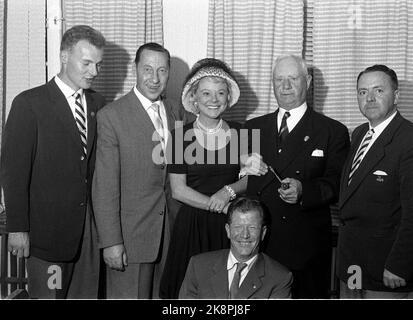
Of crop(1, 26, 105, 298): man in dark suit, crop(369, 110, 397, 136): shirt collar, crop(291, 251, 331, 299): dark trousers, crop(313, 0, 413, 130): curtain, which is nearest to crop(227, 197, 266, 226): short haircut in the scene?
crop(291, 251, 331, 299): dark trousers

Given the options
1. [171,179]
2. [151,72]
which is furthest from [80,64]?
[171,179]

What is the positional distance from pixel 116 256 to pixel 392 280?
1.34 meters

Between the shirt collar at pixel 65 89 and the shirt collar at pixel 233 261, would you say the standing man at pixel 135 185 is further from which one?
the shirt collar at pixel 233 261

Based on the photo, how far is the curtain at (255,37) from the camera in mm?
4090

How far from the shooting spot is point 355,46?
408cm

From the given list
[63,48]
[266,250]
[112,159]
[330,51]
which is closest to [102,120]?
[112,159]

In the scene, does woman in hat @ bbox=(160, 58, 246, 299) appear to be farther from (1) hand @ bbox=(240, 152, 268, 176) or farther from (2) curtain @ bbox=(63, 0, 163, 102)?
(2) curtain @ bbox=(63, 0, 163, 102)

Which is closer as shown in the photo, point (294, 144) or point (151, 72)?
point (294, 144)

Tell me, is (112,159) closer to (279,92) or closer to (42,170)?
(42,170)

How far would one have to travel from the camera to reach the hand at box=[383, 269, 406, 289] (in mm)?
3057

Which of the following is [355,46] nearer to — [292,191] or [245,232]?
[292,191]

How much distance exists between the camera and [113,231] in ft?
11.0

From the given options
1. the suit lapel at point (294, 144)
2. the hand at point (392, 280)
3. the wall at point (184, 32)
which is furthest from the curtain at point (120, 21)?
the hand at point (392, 280)

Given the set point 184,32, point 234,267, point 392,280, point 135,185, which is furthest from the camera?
point 184,32
